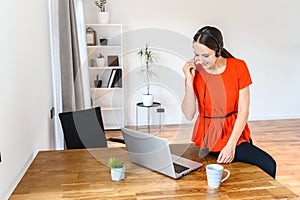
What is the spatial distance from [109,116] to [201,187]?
416cm

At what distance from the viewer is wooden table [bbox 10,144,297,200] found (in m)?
1.38

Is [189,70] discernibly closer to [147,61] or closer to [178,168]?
[178,168]

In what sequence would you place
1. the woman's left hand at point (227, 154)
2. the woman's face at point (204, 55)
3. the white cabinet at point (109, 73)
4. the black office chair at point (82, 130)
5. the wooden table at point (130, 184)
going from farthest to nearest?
the white cabinet at point (109, 73)
the black office chair at point (82, 130)
the woman's face at point (204, 55)
the woman's left hand at point (227, 154)
the wooden table at point (130, 184)

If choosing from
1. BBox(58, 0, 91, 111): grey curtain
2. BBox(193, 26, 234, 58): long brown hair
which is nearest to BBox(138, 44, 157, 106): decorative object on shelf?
BBox(58, 0, 91, 111): grey curtain

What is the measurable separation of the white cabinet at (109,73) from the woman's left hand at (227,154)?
3557 mm

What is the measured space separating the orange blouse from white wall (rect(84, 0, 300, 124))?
359cm

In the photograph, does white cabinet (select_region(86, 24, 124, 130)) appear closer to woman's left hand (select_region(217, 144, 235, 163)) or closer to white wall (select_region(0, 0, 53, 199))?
white wall (select_region(0, 0, 53, 199))

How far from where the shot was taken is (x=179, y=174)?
1.55m

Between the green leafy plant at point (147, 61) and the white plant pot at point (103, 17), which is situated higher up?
the white plant pot at point (103, 17)

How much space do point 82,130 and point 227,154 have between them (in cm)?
126

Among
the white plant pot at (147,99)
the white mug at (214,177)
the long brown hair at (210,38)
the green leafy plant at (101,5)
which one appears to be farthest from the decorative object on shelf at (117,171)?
the green leafy plant at (101,5)

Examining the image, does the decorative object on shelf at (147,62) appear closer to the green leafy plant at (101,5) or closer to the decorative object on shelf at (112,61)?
the decorative object on shelf at (112,61)

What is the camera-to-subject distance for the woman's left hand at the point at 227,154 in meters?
1.74

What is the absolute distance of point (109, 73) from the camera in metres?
5.37
